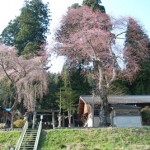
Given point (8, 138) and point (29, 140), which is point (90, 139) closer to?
point (29, 140)

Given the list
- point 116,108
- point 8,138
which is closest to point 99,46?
point 116,108

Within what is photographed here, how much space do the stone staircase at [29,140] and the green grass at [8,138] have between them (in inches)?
35.4

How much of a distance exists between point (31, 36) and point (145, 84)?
1840 centimetres

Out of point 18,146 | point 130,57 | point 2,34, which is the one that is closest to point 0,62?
point 18,146

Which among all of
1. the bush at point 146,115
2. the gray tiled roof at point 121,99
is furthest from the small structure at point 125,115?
the gray tiled roof at point 121,99

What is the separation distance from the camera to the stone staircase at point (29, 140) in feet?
89.5

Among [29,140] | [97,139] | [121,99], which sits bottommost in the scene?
[97,139]

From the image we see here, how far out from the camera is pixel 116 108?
1517 inches

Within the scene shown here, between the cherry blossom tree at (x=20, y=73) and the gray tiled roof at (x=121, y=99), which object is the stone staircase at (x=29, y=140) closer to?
the cherry blossom tree at (x=20, y=73)

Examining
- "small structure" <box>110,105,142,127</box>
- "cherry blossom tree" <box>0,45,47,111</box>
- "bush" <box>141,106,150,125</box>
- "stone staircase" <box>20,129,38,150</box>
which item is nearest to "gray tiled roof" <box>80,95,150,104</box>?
"bush" <box>141,106,150,125</box>

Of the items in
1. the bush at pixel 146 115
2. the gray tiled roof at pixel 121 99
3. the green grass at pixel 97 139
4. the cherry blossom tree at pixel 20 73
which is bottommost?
the green grass at pixel 97 139

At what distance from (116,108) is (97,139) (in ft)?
32.4

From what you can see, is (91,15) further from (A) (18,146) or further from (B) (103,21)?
(A) (18,146)

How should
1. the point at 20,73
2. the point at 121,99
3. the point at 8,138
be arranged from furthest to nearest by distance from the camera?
the point at 121,99 < the point at 20,73 < the point at 8,138
